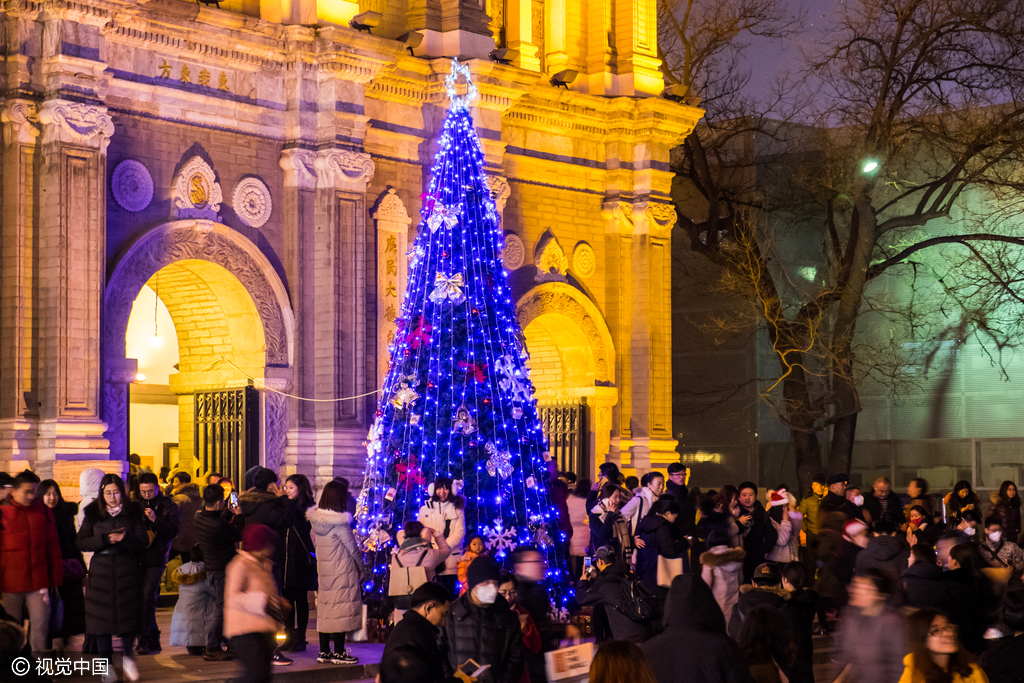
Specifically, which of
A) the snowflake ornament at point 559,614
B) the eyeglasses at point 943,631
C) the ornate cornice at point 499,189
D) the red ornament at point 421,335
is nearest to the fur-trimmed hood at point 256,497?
the red ornament at point 421,335

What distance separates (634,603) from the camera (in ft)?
33.7

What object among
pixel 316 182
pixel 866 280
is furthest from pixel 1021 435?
pixel 316 182

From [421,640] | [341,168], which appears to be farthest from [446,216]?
[421,640]

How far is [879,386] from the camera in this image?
34344 mm

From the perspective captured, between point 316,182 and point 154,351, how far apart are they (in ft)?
28.7

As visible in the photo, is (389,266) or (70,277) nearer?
(70,277)

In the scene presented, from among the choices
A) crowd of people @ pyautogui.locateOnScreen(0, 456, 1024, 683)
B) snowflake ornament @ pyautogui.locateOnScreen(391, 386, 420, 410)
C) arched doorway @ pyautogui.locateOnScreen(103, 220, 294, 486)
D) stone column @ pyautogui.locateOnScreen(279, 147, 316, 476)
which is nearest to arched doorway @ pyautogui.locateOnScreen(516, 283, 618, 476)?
stone column @ pyautogui.locateOnScreen(279, 147, 316, 476)

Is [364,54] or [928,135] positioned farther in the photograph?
[928,135]

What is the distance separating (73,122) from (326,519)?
7.24m

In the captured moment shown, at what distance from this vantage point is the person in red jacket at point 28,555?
1141 centimetres

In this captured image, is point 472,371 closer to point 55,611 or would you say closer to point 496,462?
point 496,462

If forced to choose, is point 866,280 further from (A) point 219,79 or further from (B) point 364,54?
(A) point 219,79

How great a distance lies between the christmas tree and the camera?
53.1 feet

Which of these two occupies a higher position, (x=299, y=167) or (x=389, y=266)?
(x=299, y=167)
